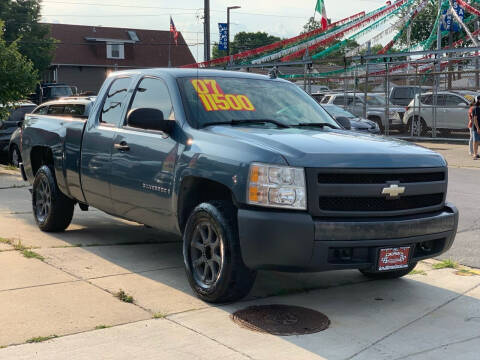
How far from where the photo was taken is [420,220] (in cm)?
531

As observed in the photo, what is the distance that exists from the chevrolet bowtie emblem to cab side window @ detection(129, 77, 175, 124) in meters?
1.95

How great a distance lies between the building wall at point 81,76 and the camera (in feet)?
192

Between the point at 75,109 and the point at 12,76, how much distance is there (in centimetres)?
695

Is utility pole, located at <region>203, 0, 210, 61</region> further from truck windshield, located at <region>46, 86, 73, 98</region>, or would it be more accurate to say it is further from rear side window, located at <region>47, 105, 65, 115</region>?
rear side window, located at <region>47, 105, 65, 115</region>

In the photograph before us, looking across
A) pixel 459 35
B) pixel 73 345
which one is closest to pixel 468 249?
pixel 73 345

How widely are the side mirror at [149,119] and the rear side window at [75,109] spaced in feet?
8.75

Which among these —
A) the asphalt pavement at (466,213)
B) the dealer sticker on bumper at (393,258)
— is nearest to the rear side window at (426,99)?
the asphalt pavement at (466,213)

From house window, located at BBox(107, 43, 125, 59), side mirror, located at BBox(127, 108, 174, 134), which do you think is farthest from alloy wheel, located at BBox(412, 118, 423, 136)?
house window, located at BBox(107, 43, 125, 59)

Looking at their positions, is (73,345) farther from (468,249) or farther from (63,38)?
(63,38)

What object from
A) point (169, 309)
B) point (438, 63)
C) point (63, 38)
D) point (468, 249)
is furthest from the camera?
point (63, 38)

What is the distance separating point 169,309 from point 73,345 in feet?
3.13

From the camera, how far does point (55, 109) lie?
30.6 feet

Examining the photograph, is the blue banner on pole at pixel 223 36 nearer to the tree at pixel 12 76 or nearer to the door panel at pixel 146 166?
the tree at pixel 12 76

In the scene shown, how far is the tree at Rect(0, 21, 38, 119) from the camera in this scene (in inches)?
590
